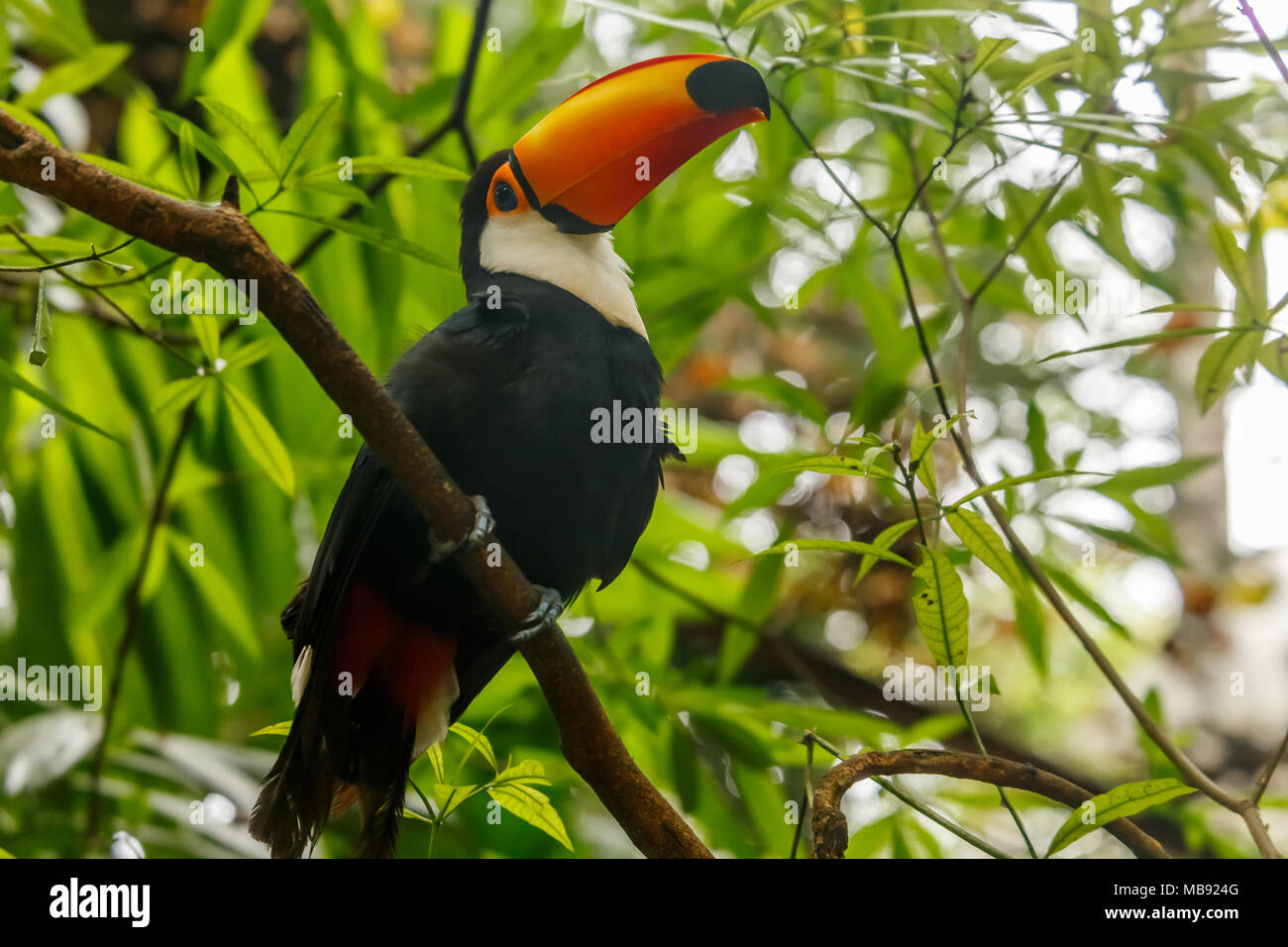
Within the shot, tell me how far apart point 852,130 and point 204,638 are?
1637 millimetres

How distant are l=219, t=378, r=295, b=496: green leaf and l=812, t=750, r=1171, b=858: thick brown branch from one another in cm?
64

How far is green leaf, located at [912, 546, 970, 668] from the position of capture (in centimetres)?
94

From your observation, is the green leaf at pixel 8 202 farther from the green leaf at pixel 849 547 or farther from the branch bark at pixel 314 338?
the green leaf at pixel 849 547

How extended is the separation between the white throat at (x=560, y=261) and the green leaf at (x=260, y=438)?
36 centimetres

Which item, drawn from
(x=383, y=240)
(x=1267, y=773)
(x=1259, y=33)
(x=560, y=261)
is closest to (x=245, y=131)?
(x=383, y=240)

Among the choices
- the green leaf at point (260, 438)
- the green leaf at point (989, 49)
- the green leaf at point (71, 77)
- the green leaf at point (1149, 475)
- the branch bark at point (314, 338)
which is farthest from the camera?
the green leaf at point (1149, 475)

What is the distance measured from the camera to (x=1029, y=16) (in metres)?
1.24

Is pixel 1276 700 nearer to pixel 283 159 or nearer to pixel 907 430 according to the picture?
pixel 907 430

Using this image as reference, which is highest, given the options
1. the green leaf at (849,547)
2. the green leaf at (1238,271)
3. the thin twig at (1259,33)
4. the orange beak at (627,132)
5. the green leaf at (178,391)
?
the orange beak at (627,132)

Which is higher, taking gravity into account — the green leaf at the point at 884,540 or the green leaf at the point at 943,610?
the green leaf at the point at 884,540

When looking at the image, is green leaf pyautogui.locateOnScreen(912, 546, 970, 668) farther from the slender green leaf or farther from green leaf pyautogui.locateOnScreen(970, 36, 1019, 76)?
green leaf pyautogui.locateOnScreen(970, 36, 1019, 76)

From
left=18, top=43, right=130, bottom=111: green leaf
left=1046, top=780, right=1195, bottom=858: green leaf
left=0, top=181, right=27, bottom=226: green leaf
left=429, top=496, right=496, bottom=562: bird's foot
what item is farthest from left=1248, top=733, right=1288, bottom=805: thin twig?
left=18, top=43, right=130, bottom=111: green leaf

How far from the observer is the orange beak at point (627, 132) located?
1.18 m

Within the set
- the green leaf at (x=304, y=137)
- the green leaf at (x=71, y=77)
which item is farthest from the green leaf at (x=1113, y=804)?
the green leaf at (x=71, y=77)
